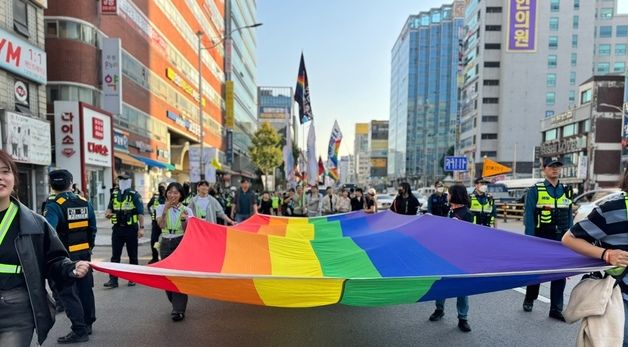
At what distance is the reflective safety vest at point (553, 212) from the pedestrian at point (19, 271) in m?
5.33

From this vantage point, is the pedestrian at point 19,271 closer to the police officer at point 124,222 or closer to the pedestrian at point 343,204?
the police officer at point 124,222

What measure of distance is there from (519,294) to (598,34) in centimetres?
7835

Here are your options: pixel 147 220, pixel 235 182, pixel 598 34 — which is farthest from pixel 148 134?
pixel 598 34

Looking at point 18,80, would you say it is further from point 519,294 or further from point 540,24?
point 540,24

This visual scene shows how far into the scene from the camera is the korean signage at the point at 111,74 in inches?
743

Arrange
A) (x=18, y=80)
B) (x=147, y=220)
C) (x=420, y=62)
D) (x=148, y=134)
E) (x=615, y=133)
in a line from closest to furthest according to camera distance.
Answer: (x=18, y=80) → (x=147, y=220) → (x=148, y=134) → (x=615, y=133) → (x=420, y=62)

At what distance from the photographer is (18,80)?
14.0m

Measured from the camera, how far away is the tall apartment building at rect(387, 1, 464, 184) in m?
97.2

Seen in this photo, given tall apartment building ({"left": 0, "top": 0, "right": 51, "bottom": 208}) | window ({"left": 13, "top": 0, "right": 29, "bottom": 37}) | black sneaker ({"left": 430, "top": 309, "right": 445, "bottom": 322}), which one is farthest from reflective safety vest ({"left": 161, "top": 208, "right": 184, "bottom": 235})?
window ({"left": 13, "top": 0, "right": 29, "bottom": 37})

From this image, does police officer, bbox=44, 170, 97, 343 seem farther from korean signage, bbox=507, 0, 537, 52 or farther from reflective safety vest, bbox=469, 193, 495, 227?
korean signage, bbox=507, 0, 537, 52

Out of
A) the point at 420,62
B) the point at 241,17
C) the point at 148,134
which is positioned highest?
the point at 420,62

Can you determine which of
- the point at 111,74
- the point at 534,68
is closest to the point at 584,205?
the point at 111,74

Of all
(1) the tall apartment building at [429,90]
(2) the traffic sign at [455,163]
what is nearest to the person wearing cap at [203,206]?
(2) the traffic sign at [455,163]

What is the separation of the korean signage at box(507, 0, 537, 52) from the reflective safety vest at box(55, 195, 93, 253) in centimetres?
6427
